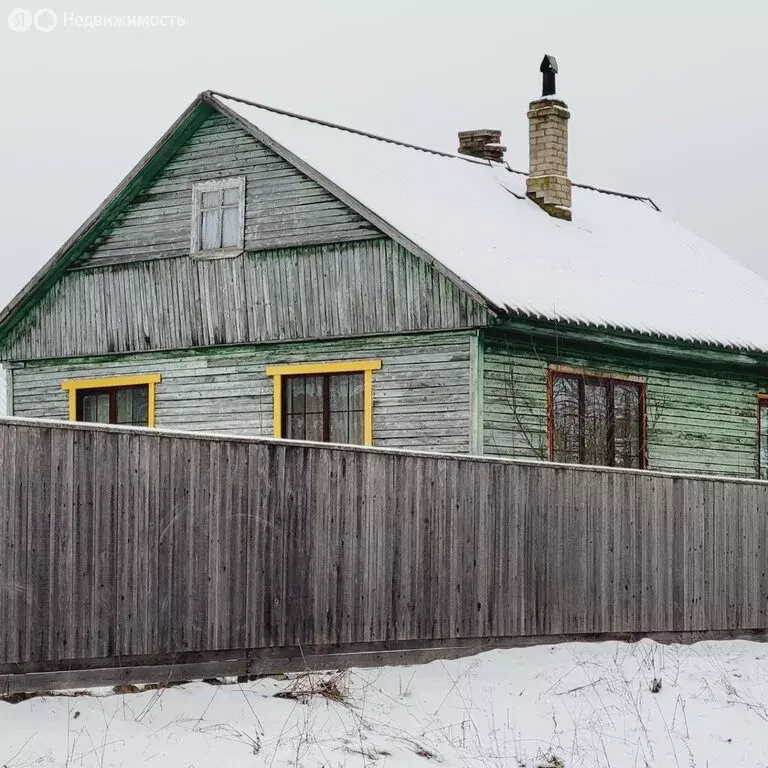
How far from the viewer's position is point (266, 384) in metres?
19.1

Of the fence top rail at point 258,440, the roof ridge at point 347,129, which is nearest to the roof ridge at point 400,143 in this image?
the roof ridge at point 347,129

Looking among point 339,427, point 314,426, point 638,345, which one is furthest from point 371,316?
point 638,345

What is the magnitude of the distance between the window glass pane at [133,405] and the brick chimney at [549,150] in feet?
22.9

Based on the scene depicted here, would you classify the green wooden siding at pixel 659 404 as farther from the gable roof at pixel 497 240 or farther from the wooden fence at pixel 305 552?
the wooden fence at pixel 305 552

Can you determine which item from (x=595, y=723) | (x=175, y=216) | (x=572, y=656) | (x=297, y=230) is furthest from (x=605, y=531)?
(x=175, y=216)

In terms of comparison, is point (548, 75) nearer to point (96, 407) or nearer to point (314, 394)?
point (314, 394)

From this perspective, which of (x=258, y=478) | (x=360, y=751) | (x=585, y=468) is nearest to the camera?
(x=360, y=751)

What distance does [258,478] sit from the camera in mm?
10414

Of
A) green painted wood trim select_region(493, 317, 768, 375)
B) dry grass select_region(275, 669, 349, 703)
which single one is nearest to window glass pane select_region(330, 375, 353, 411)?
green painted wood trim select_region(493, 317, 768, 375)

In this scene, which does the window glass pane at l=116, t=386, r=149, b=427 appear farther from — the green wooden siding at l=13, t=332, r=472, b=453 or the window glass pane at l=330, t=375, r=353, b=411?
the window glass pane at l=330, t=375, r=353, b=411

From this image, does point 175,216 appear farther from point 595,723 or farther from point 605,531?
point 595,723

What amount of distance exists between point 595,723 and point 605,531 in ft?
12.7

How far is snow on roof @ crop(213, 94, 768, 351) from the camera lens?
18.1 meters

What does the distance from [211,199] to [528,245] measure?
14.6 feet
